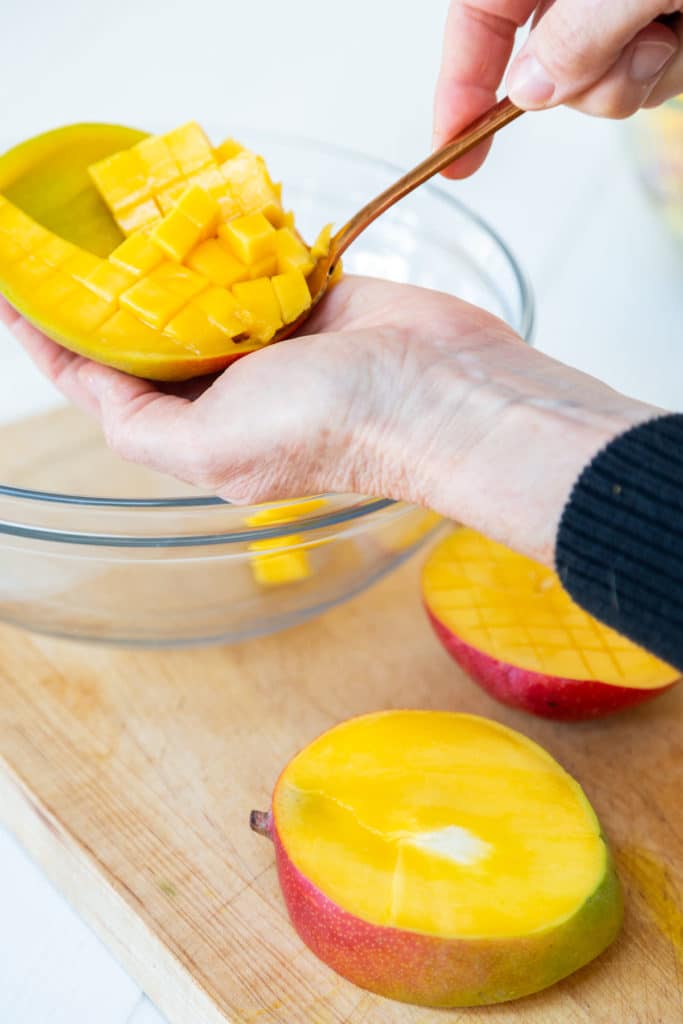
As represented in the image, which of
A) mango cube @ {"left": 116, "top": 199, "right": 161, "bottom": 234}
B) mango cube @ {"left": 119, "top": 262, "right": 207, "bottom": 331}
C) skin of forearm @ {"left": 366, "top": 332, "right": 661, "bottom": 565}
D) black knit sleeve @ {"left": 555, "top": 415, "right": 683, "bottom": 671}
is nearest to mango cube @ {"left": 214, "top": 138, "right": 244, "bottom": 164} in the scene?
mango cube @ {"left": 116, "top": 199, "right": 161, "bottom": 234}

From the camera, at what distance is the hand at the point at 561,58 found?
3.38 feet

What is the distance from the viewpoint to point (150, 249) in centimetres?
121

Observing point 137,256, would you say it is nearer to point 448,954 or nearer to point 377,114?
point 448,954

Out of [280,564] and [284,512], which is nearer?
[284,512]

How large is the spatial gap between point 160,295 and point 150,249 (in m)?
0.07

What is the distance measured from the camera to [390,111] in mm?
2471

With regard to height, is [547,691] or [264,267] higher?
[264,267]

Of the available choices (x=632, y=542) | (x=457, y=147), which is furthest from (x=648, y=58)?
(x=632, y=542)

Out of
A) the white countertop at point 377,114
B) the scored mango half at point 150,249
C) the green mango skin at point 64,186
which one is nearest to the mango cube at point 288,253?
the scored mango half at point 150,249

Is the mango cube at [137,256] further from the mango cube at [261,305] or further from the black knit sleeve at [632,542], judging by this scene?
the black knit sleeve at [632,542]

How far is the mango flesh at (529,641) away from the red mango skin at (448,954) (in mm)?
241

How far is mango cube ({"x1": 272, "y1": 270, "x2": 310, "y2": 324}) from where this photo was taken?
1222 mm

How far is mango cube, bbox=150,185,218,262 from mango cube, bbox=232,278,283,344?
0.24 ft

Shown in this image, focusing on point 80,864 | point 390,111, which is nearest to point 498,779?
point 80,864
